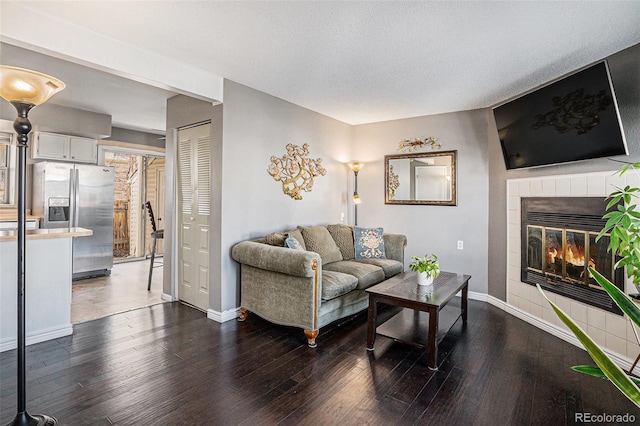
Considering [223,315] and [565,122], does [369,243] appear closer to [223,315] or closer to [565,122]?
[223,315]

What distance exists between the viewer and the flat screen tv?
2.49 metres

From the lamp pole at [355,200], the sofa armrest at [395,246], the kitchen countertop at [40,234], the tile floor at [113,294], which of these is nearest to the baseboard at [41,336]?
the tile floor at [113,294]

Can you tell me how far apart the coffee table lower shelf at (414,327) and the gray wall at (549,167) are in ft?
3.53

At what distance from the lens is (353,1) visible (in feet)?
6.53

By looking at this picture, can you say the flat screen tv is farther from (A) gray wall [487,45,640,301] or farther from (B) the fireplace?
(B) the fireplace

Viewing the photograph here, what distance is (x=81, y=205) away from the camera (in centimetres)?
496

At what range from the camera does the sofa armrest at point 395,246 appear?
4.18 m

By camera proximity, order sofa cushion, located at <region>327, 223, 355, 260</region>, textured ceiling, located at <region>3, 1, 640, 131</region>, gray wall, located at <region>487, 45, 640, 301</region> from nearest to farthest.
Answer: textured ceiling, located at <region>3, 1, 640, 131</region> → gray wall, located at <region>487, 45, 640, 301</region> → sofa cushion, located at <region>327, 223, 355, 260</region>

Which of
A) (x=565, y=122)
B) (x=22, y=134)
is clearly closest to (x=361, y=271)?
(x=565, y=122)

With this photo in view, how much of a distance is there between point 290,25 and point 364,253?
106 inches

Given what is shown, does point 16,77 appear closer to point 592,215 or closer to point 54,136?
point 54,136

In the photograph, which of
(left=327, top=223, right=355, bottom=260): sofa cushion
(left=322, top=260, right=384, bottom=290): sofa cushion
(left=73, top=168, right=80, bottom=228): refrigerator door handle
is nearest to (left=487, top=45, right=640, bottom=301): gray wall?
(left=322, top=260, right=384, bottom=290): sofa cushion

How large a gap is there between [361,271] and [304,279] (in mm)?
875

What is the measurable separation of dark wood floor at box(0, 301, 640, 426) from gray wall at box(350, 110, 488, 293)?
136 centimetres
